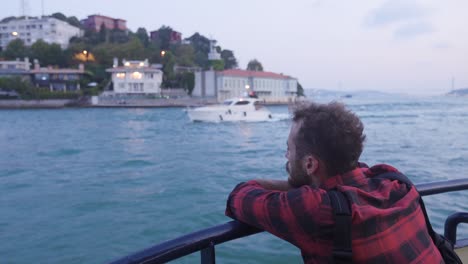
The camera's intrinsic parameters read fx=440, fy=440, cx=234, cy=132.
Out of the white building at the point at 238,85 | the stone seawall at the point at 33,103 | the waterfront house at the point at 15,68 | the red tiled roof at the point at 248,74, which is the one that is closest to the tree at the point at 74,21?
the waterfront house at the point at 15,68

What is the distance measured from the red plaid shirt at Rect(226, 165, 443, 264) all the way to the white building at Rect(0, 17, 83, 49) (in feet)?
285

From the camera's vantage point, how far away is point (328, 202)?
3.41 ft

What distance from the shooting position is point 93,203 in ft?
28.4

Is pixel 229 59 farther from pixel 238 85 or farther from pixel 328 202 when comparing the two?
pixel 328 202

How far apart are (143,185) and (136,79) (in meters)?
53.3

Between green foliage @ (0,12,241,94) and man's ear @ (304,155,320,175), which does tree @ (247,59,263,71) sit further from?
man's ear @ (304,155,320,175)

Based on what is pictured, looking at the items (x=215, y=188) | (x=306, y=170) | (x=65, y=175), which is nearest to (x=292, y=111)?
(x=306, y=170)

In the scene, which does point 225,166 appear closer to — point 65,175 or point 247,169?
point 247,169

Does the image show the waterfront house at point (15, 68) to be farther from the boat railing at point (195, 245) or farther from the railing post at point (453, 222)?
the boat railing at point (195, 245)

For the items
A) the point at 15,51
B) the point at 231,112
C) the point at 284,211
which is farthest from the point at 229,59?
the point at 284,211

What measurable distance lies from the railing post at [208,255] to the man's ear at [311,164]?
34 cm

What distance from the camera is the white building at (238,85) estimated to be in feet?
206

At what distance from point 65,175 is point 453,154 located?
12.3 metres

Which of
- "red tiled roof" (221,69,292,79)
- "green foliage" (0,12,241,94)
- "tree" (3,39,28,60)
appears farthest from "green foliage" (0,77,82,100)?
"red tiled roof" (221,69,292,79)
